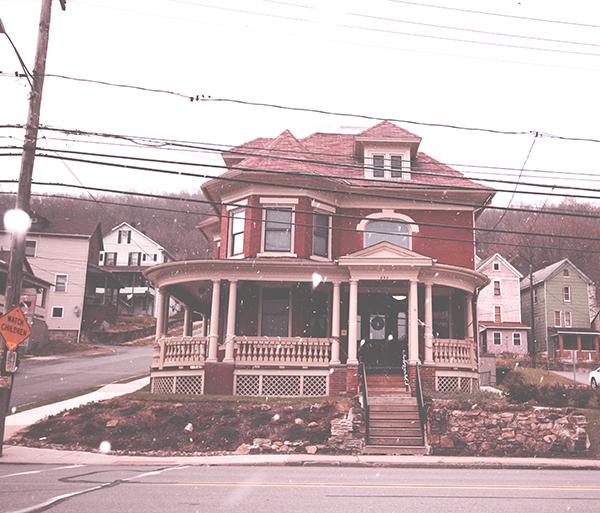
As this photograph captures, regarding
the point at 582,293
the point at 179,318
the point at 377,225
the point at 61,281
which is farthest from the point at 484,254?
the point at 377,225

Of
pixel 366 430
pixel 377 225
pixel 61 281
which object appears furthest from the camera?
pixel 61 281

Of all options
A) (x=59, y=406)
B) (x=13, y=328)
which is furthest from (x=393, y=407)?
(x=59, y=406)

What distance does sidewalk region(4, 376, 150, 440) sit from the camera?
17250 millimetres

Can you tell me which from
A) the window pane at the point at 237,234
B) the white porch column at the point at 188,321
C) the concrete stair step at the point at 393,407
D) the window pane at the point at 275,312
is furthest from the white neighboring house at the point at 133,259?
the concrete stair step at the point at 393,407

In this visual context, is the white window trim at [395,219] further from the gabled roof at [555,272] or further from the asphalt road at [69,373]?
the gabled roof at [555,272]

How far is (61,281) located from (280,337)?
36.2m

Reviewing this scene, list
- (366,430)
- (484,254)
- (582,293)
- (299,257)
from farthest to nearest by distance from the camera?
(484,254), (582,293), (299,257), (366,430)

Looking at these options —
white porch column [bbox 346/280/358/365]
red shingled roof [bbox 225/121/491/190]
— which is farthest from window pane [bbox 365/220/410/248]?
white porch column [bbox 346/280/358/365]

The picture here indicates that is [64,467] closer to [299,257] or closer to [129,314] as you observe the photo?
[299,257]

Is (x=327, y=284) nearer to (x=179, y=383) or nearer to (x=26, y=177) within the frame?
(x=179, y=383)

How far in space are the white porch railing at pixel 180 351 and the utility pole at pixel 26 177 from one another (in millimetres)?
7077

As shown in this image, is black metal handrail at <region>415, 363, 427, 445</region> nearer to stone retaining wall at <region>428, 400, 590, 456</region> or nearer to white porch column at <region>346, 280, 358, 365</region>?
stone retaining wall at <region>428, 400, 590, 456</region>

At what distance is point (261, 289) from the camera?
22.6m

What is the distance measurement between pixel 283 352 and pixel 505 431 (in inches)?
290
